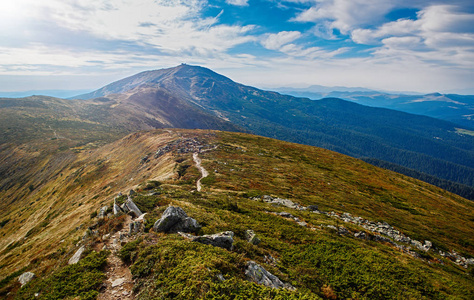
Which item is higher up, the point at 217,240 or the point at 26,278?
the point at 217,240

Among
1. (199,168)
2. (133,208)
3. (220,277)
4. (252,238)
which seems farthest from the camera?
(199,168)

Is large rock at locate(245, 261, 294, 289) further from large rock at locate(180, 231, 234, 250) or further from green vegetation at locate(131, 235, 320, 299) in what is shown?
large rock at locate(180, 231, 234, 250)

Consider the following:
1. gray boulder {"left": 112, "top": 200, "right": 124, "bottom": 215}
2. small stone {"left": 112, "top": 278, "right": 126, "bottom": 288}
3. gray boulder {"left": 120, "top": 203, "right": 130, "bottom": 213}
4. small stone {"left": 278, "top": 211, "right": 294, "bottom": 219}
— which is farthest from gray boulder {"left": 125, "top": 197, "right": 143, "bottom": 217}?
small stone {"left": 278, "top": 211, "right": 294, "bottom": 219}

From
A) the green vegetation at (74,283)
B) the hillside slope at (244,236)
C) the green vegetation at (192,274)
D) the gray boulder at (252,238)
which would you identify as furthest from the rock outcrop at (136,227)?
the gray boulder at (252,238)

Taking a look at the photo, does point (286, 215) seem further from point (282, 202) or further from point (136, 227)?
point (136, 227)

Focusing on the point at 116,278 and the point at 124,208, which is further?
the point at 124,208

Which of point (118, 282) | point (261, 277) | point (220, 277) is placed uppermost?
point (220, 277)

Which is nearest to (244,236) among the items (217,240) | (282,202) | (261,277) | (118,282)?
(217,240)

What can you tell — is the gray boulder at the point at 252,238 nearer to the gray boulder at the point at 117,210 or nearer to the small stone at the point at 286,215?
the small stone at the point at 286,215
